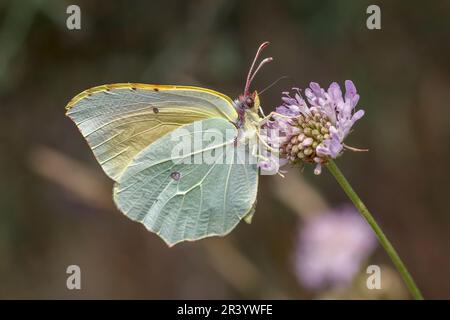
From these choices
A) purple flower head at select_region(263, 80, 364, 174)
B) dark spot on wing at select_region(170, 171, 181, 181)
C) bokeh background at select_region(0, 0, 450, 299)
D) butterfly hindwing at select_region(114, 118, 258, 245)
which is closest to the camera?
purple flower head at select_region(263, 80, 364, 174)

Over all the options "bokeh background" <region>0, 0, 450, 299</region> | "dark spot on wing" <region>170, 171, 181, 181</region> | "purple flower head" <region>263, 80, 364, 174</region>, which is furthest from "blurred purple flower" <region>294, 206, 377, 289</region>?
"purple flower head" <region>263, 80, 364, 174</region>

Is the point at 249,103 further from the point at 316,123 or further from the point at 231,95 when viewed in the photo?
the point at 231,95

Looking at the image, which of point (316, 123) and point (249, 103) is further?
point (249, 103)

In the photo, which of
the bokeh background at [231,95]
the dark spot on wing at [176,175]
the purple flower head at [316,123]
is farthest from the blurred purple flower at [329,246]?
the purple flower head at [316,123]

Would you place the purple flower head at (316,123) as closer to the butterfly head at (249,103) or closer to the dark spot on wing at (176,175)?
the butterfly head at (249,103)


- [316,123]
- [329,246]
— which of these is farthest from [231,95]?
[316,123]

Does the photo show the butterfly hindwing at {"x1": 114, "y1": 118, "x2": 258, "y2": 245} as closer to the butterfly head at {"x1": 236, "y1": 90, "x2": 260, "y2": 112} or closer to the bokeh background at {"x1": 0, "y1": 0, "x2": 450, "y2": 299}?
the butterfly head at {"x1": 236, "y1": 90, "x2": 260, "y2": 112}
